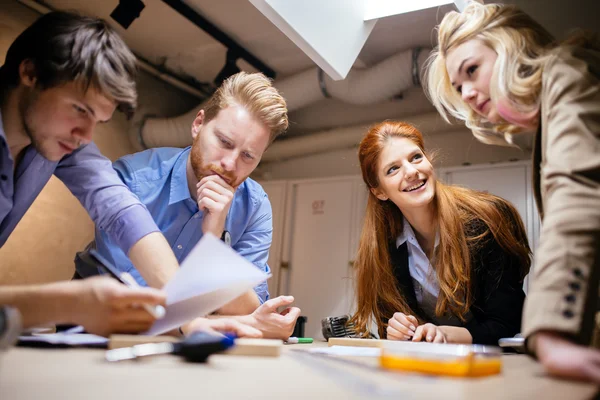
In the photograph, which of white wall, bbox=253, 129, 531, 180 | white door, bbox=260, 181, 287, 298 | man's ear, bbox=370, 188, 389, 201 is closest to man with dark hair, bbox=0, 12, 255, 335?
man's ear, bbox=370, 188, 389, 201

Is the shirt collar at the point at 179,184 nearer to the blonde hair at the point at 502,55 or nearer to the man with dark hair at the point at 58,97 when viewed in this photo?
the man with dark hair at the point at 58,97

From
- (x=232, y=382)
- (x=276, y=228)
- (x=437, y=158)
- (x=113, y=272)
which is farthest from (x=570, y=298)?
(x=276, y=228)

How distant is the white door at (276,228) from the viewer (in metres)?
3.72

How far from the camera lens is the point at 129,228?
1.07 metres

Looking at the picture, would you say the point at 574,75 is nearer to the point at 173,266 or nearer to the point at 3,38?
the point at 173,266

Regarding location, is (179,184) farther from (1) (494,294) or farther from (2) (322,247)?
(2) (322,247)

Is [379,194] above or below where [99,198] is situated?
above

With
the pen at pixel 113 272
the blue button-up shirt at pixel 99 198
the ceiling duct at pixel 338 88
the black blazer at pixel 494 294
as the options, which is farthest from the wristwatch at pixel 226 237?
the ceiling duct at pixel 338 88

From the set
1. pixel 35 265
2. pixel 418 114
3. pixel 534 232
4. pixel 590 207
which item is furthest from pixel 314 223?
pixel 590 207

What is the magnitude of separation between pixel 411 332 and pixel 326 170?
293 cm

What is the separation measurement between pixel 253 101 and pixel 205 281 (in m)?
0.81

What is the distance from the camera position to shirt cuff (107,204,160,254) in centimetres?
107

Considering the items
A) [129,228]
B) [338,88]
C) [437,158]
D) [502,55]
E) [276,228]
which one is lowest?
[129,228]

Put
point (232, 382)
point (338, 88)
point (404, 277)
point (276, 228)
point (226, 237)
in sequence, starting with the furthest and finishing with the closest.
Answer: point (276, 228) → point (338, 88) → point (404, 277) → point (226, 237) → point (232, 382)
